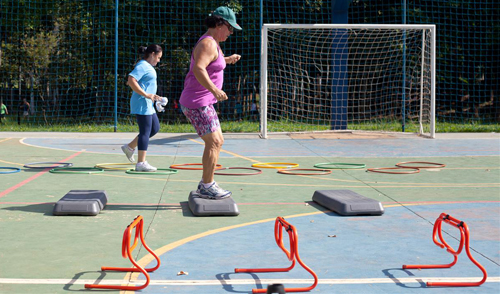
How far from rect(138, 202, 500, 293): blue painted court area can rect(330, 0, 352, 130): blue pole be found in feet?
39.6

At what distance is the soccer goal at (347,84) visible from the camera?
18.0 meters

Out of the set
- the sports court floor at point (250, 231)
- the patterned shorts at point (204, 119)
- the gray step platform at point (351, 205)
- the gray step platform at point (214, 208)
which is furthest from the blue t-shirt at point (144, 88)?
the gray step platform at point (351, 205)

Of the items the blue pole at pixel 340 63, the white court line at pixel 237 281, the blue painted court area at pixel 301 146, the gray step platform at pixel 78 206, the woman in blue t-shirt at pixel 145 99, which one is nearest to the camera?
the white court line at pixel 237 281

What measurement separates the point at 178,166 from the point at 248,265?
5.96 metres

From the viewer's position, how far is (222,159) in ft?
39.7

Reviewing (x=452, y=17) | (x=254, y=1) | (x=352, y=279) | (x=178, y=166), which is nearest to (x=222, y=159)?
(x=178, y=166)

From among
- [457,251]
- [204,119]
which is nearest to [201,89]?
[204,119]

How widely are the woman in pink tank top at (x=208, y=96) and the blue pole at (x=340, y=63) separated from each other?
38.8 feet

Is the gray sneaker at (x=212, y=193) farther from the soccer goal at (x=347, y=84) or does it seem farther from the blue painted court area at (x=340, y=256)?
the soccer goal at (x=347, y=84)

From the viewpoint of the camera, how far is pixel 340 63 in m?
18.6

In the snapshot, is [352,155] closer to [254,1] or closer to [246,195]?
Answer: [246,195]

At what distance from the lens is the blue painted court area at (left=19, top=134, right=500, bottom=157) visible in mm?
13211

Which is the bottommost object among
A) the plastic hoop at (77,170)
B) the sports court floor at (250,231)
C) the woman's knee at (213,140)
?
the sports court floor at (250,231)

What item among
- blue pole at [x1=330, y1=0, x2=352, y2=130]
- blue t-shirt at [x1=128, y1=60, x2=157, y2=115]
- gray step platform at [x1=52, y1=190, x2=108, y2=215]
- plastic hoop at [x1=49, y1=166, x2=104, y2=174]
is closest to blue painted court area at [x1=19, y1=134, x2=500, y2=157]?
blue pole at [x1=330, y1=0, x2=352, y2=130]
